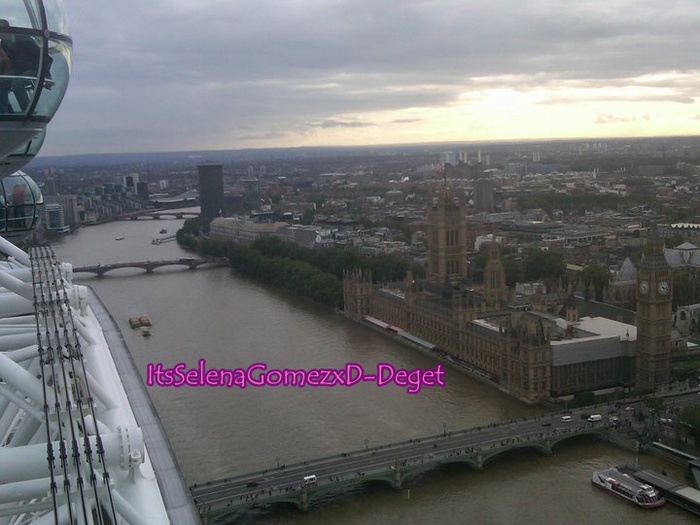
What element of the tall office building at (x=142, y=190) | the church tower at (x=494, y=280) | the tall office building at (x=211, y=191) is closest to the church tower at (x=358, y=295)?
the church tower at (x=494, y=280)

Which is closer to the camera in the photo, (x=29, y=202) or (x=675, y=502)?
(x=29, y=202)

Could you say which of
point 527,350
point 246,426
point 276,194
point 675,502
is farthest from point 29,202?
point 276,194

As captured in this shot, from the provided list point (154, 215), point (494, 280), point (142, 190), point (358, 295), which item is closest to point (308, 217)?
point (154, 215)

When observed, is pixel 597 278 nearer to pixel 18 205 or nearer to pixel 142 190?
pixel 18 205

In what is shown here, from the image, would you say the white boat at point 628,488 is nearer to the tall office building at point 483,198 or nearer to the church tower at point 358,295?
the church tower at point 358,295

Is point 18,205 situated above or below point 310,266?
above

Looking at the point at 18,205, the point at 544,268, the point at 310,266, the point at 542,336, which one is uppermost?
the point at 18,205

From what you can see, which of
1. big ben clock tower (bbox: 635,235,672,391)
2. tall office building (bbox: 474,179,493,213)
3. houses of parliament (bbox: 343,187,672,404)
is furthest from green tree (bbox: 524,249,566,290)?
tall office building (bbox: 474,179,493,213)

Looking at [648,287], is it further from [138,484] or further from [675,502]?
[138,484]
